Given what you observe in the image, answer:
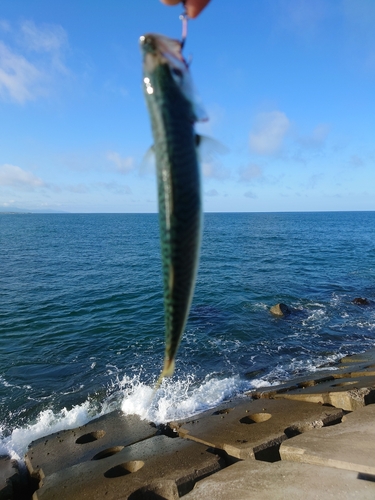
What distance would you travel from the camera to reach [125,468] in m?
7.32

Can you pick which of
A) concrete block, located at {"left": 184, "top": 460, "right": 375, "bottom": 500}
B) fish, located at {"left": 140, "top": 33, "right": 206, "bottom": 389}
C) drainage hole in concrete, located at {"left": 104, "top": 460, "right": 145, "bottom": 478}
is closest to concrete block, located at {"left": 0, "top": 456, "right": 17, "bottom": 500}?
drainage hole in concrete, located at {"left": 104, "top": 460, "right": 145, "bottom": 478}

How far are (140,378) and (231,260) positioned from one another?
2973 cm

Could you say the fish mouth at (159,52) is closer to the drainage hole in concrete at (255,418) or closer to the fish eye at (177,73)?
the fish eye at (177,73)

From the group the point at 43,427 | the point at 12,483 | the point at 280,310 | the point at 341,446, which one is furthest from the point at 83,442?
the point at 280,310

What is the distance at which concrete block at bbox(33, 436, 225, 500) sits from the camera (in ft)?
20.4

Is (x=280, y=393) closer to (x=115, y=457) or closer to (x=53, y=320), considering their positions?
(x=115, y=457)

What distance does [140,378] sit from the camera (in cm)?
1487

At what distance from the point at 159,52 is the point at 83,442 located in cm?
995

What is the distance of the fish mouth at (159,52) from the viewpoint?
2057mm

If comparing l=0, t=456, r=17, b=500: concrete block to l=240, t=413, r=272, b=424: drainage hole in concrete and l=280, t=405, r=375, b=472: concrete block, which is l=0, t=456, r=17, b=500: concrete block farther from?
l=280, t=405, r=375, b=472: concrete block

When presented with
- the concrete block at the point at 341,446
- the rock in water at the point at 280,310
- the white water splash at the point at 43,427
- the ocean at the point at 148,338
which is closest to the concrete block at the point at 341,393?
the concrete block at the point at 341,446

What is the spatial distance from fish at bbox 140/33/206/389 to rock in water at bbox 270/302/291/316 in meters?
21.1

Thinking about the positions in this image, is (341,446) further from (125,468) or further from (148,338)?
(148,338)

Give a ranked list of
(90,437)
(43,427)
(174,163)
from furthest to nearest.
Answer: (43,427) < (90,437) < (174,163)
